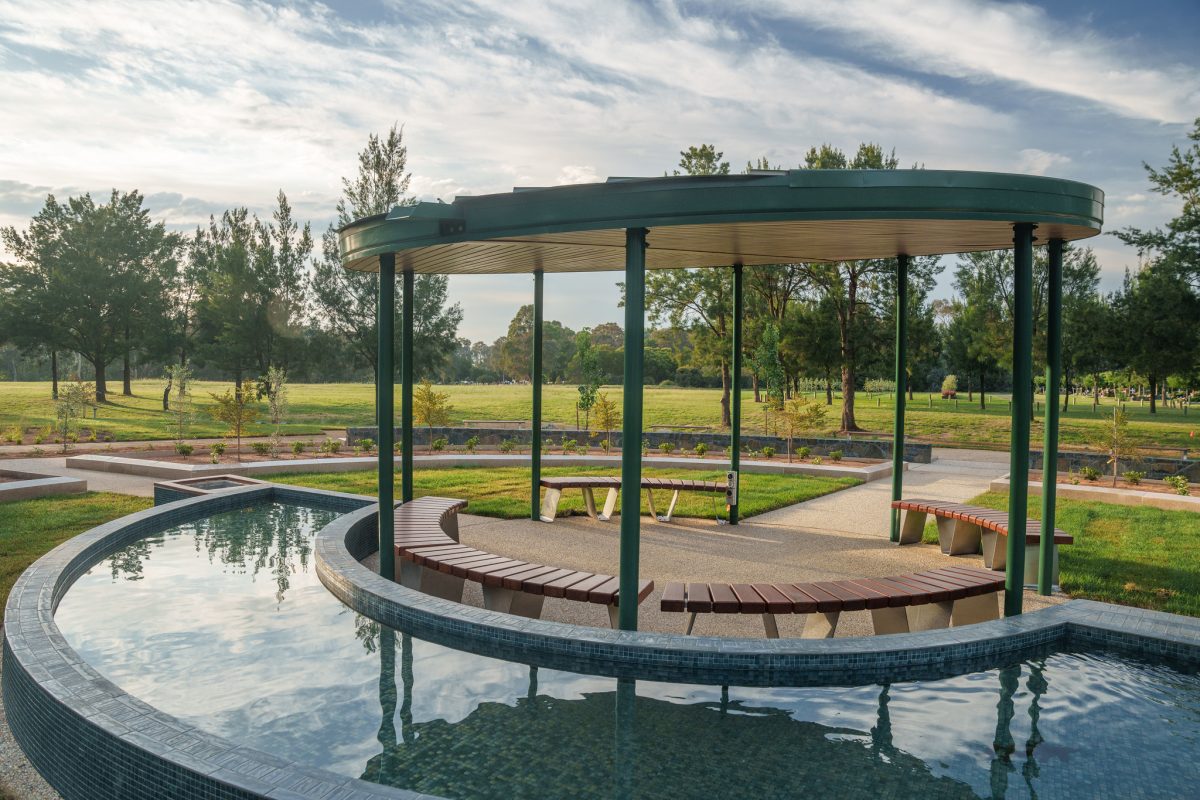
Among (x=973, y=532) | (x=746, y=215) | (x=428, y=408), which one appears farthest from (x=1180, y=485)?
(x=428, y=408)

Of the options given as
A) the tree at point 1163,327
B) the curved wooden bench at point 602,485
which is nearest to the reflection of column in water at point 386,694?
the curved wooden bench at point 602,485

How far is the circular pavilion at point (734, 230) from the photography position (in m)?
4.96

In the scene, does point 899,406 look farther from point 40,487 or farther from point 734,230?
point 40,487

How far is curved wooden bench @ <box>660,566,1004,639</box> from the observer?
17.7ft

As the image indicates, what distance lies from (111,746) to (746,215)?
4596 millimetres

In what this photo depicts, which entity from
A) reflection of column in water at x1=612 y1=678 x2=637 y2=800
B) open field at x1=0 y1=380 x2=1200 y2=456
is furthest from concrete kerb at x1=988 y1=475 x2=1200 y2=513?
reflection of column in water at x1=612 y1=678 x2=637 y2=800

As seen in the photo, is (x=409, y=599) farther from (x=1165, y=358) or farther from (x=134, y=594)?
(x=1165, y=358)

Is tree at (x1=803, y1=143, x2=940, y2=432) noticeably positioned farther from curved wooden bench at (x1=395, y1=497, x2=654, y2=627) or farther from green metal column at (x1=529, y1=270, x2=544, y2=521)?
curved wooden bench at (x1=395, y1=497, x2=654, y2=627)

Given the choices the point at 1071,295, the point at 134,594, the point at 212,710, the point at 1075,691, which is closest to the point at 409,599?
the point at 212,710

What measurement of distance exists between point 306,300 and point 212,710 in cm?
3375

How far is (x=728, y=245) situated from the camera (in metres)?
7.24

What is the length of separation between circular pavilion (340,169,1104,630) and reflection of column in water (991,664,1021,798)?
Answer: 3.16ft

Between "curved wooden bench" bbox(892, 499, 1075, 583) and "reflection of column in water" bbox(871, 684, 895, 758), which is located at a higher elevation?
"curved wooden bench" bbox(892, 499, 1075, 583)

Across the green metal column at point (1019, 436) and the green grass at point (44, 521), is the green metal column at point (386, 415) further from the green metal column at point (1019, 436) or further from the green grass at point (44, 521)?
the green metal column at point (1019, 436)
